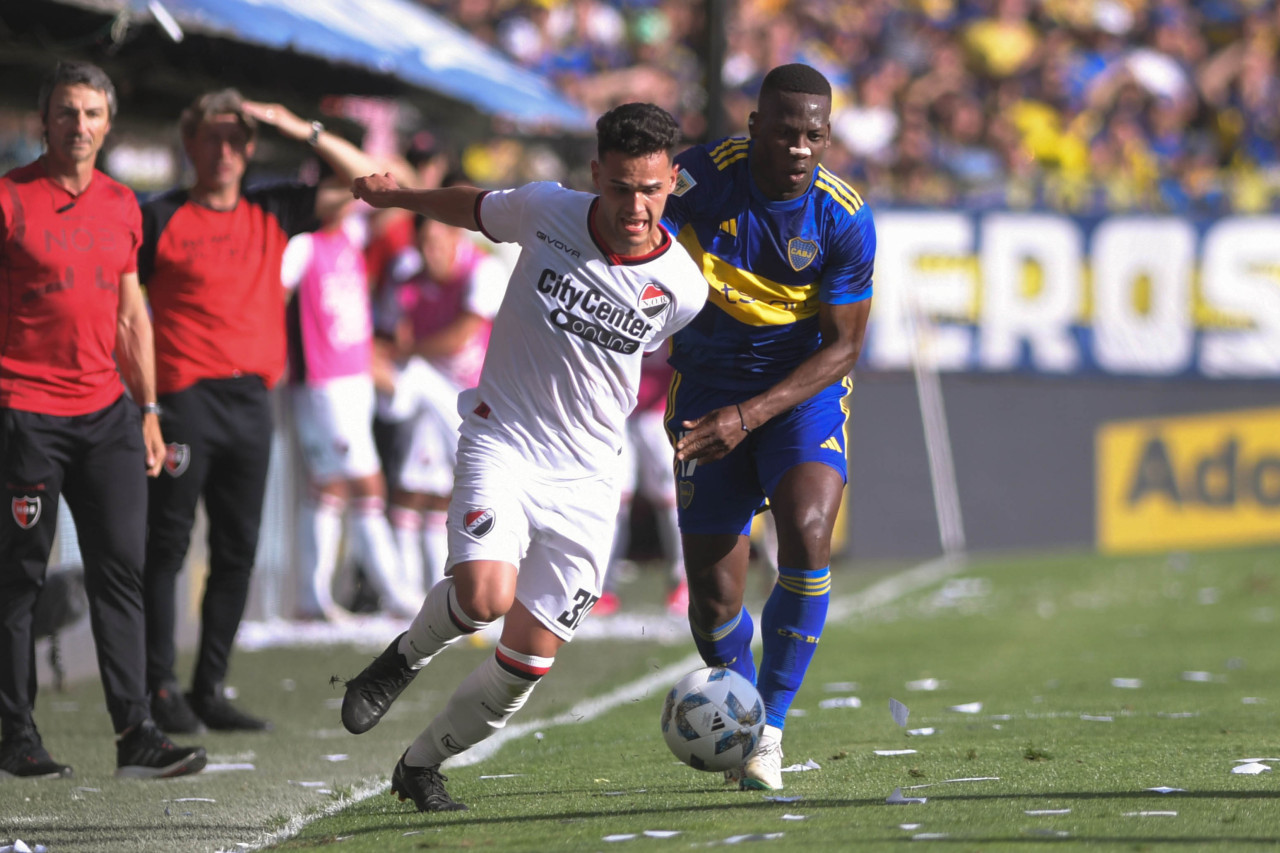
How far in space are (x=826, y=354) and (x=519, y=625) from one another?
1430 millimetres

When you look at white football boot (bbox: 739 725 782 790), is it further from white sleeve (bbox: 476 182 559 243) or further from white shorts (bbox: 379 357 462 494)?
white shorts (bbox: 379 357 462 494)

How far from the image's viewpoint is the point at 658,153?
5.13 metres

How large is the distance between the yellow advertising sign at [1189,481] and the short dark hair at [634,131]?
1212 centimetres

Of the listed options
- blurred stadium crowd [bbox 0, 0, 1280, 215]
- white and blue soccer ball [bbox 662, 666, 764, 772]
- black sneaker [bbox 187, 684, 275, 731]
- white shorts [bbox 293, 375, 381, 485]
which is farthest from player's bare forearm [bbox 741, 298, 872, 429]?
blurred stadium crowd [bbox 0, 0, 1280, 215]

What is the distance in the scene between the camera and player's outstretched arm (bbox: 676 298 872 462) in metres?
5.52

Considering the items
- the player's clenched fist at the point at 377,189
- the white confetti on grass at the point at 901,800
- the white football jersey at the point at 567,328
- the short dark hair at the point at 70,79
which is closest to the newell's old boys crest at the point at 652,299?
the white football jersey at the point at 567,328

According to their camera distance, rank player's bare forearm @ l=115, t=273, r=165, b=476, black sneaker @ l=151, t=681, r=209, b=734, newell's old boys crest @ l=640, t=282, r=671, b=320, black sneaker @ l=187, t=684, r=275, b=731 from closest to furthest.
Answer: newell's old boys crest @ l=640, t=282, r=671, b=320
player's bare forearm @ l=115, t=273, r=165, b=476
black sneaker @ l=151, t=681, r=209, b=734
black sneaker @ l=187, t=684, r=275, b=731

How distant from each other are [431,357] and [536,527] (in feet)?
21.1

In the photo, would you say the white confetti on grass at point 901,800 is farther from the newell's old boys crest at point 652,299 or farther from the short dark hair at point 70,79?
the short dark hair at point 70,79

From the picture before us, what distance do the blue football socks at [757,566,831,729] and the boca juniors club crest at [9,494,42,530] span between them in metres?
2.69

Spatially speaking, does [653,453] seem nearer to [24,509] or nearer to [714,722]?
[24,509]

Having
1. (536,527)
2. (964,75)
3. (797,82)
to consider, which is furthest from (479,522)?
(964,75)

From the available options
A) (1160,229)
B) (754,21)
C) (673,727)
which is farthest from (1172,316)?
(673,727)

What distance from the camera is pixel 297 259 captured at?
11.2 metres
